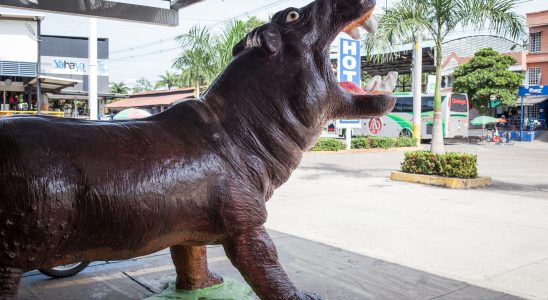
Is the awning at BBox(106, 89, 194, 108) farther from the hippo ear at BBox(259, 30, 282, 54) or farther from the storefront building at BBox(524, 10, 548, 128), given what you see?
the hippo ear at BBox(259, 30, 282, 54)

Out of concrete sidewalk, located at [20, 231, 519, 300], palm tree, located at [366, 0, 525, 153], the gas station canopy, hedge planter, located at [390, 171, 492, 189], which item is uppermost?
palm tree, located at [366, 0, 525, 153]

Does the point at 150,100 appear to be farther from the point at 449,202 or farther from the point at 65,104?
the point at 449,202

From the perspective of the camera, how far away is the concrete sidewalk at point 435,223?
4.27 m

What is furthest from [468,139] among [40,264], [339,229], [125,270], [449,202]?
[40,264]

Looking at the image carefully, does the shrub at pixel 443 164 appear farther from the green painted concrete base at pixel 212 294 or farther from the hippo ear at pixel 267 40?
the hippo ear at pixel 267 40

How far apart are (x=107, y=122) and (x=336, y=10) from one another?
1106 mm

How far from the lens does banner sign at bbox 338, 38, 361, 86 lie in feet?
55.4

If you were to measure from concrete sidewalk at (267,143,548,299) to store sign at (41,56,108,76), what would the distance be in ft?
63.6

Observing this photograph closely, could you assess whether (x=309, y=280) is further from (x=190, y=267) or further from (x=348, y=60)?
(x=348, y=60)

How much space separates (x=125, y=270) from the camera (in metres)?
3.98

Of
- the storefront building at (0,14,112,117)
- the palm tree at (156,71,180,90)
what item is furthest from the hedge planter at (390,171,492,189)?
the palm tree at (156,71,180,90)

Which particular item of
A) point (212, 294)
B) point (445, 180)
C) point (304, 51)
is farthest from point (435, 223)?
point (304, 51)

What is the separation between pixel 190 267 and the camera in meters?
2.76

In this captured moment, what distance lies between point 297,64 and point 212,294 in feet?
4.80
